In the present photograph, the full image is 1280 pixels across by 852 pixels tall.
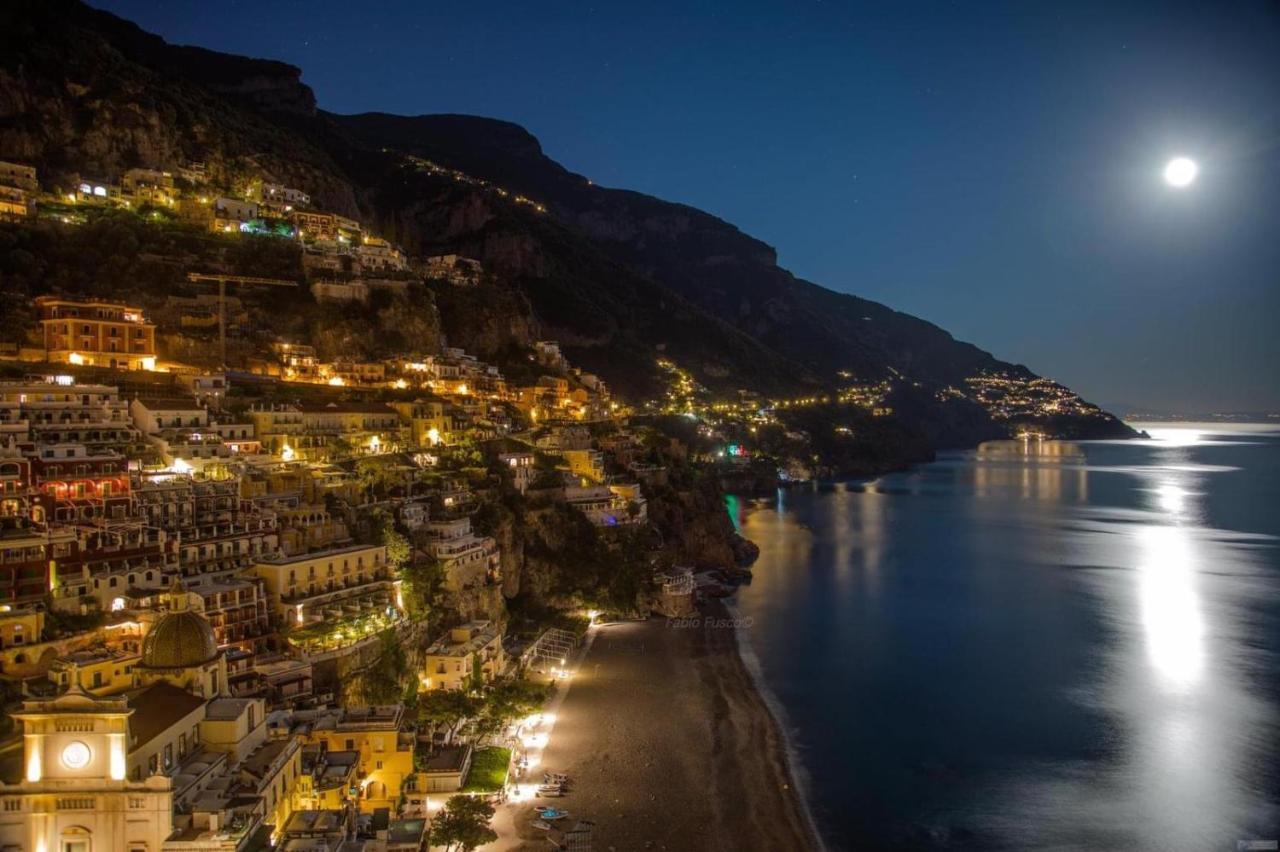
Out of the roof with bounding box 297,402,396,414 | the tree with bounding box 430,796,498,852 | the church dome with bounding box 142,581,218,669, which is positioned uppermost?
the roof with bounding box 297,402,396,414

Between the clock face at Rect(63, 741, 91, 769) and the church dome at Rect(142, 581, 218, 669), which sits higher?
the church dome at Rect(142, 581, 218, 669)

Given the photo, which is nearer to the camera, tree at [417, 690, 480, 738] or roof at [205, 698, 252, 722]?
roof at [205, 698, 252, 722]

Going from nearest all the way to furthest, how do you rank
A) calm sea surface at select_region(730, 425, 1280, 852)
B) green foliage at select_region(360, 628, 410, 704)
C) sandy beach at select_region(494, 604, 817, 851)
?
sandy beach at select_region(494, 604, 817, 851)
calm sea surface at select_region(730, 425, 1280, 852)
green foliage at select_region(360, 628, 410, 704)

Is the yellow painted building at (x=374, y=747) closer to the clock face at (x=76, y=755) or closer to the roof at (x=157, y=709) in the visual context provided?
the roof at (x=157, y=709)

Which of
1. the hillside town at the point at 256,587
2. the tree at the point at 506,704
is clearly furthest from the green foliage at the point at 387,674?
the tree at the point at 506,704

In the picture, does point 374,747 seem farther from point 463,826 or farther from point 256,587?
point 256,587

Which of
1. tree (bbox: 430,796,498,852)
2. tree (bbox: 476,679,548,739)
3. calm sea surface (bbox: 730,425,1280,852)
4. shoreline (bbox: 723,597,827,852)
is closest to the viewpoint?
tree (bbox: 430,796,498,852)

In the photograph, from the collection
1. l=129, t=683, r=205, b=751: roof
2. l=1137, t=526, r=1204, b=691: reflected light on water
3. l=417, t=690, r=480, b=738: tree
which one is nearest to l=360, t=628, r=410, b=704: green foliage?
l=417, t=690, r=480, b=738: tree

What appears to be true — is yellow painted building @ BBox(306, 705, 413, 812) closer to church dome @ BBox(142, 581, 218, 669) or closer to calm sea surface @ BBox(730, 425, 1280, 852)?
church dome @ BBox(142, 581, 218, 669)
